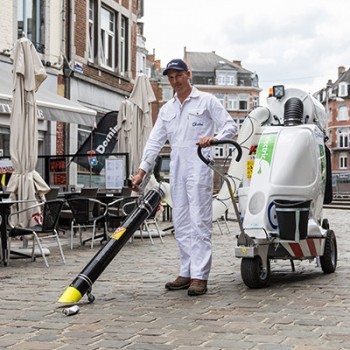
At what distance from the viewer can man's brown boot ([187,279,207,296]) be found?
634 cm

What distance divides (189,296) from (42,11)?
46.3 feet

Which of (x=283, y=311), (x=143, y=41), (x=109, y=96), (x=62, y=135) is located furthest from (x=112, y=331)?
(x=143, y=41)

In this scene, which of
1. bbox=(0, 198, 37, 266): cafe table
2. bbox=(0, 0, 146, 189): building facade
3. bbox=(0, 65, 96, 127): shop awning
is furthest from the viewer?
bbox=(0, 0, 146, 189): building facade

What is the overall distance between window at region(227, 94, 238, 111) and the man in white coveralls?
83.2 m

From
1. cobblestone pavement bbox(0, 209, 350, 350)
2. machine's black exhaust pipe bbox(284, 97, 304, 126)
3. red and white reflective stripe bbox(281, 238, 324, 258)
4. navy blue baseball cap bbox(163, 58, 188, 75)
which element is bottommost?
cobblestone pavement bbox(0, 209, 350, 350)

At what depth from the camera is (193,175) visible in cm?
648

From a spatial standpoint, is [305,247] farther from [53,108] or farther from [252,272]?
[53,108]

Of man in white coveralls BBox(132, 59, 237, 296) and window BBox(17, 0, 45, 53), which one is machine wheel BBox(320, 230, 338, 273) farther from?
window BBox(17, 0, 45, 53)

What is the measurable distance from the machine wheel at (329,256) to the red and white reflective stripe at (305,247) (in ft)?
0.60

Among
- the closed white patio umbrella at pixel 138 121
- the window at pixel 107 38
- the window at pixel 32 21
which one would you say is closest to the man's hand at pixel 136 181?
the closed white patio umbrella at pixel 138 121

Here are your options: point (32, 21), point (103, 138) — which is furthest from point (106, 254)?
point (32, 21)

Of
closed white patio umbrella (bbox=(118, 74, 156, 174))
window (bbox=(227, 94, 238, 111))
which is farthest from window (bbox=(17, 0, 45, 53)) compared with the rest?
window (bbox=(227, 94, 238, 111))

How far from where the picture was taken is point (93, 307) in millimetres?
5859

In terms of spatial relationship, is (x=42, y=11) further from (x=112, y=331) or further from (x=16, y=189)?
(x=112, y=331)
